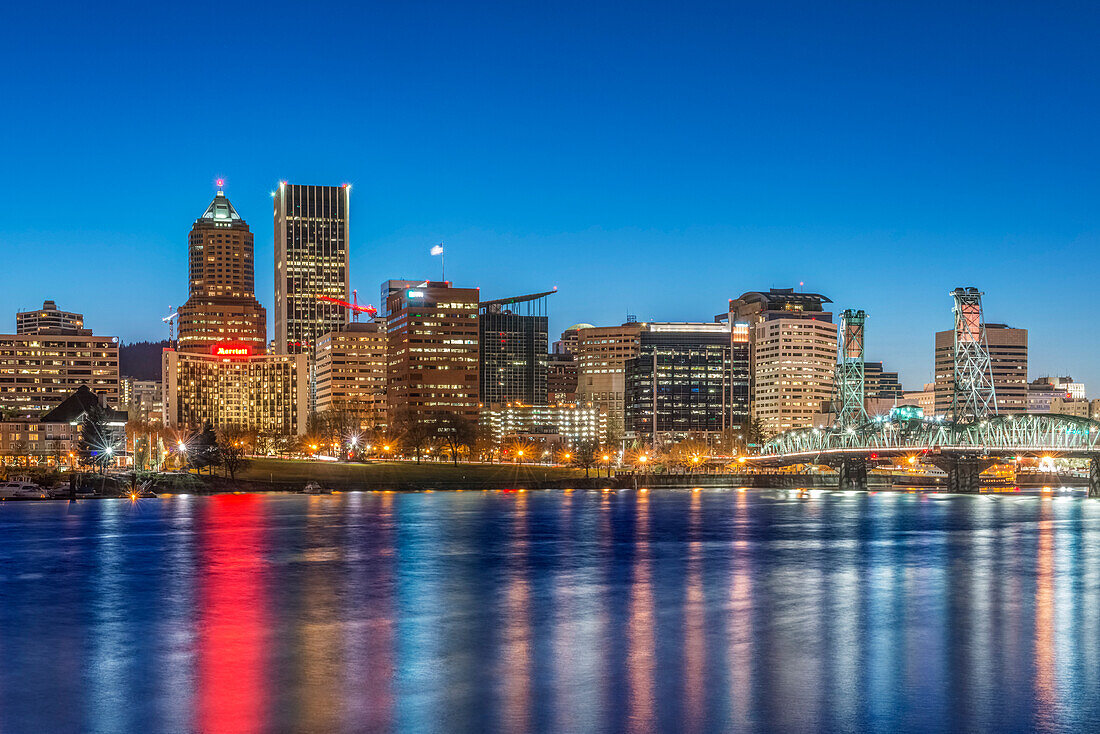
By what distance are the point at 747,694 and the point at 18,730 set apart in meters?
17.1

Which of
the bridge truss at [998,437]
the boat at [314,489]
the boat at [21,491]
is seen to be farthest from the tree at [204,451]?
the bridge truss at [998,437]

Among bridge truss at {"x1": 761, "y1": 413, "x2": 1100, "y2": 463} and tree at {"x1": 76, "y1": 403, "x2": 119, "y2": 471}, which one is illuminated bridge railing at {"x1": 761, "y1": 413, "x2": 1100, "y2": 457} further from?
tree at {"x1": 76, "y1": 403, "x2": 119, "y2": 471}

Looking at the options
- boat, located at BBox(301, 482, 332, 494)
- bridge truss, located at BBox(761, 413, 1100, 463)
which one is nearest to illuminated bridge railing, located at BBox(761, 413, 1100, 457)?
bridge truss, located at BBox(761, 413, 1100, 463)

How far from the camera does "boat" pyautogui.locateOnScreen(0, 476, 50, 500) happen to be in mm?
149625

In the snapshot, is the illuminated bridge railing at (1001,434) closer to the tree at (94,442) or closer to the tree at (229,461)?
the tree at (229,461)

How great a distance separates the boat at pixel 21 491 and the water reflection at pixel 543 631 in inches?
2700

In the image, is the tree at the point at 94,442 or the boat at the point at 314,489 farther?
A: the tree at the point at 94,442

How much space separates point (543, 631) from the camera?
39.9 metres

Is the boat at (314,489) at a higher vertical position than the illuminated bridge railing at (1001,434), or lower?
lower

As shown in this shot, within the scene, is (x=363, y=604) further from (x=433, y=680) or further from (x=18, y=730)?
(x=18, y=730)

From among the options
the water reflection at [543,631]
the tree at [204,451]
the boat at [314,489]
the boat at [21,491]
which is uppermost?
the tree at [204,451]

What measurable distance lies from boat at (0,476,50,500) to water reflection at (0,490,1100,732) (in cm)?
6857

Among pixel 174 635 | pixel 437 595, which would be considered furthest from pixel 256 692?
pixel 437 595

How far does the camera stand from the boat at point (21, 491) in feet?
491
